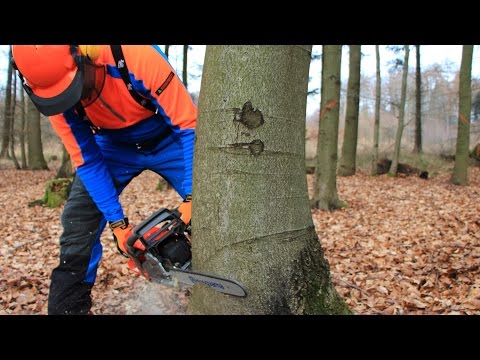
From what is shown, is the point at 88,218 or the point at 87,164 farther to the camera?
the point at 88,218

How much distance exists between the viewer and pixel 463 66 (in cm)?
1028

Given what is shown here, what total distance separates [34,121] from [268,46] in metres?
15.9

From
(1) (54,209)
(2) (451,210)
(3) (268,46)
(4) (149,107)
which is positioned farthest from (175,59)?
(3) (268,46)

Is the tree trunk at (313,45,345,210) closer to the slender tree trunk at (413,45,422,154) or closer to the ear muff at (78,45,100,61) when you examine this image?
the ear muff at (78,45,100,61)

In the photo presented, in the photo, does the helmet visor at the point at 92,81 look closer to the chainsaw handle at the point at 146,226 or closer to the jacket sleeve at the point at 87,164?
the jacket sleeve at the point at 87,164

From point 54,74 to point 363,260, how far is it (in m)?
3.36

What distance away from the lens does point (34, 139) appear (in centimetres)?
1534

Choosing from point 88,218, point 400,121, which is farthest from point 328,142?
point 400,121

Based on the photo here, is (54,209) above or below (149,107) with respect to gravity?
below

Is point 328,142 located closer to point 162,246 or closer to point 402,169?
point 162,246

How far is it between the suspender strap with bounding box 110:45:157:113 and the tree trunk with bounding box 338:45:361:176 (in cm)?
1105

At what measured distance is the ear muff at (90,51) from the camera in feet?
6.84

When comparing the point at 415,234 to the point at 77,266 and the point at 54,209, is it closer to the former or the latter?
the point at 77,266

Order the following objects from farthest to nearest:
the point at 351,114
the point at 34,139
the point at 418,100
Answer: the point at 418,100
the point at 34,139
the point at 351,114
